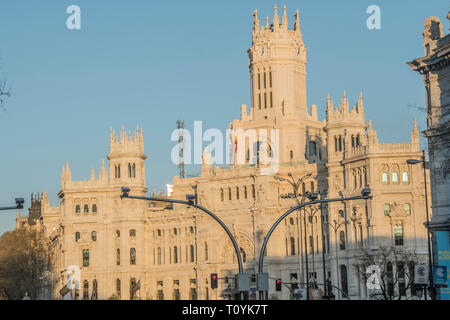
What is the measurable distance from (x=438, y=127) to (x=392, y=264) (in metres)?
41.9

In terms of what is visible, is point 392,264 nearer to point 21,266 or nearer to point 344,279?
point 344,279

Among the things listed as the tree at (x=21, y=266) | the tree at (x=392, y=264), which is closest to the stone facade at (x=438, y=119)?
the tree at (x=392, y=264)

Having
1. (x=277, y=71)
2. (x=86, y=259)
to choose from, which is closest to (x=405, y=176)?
(x=277, y=71)

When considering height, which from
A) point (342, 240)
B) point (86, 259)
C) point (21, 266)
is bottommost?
point (21, 266)

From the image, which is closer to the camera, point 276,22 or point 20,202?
point 20,202

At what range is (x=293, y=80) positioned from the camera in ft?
436

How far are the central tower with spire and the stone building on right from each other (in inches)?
2707

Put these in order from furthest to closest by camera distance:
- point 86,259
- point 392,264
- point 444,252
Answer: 1. point 86,259
2. point 392,264
3. point 444,252

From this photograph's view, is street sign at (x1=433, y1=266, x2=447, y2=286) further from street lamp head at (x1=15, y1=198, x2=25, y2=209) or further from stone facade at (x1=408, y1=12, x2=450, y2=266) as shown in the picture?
street lamp head at (x1=15, y1=198, x2=25, y2=209)

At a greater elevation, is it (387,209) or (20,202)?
(387,209)

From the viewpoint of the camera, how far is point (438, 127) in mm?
59719

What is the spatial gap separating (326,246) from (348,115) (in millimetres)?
17203

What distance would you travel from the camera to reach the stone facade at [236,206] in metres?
115
